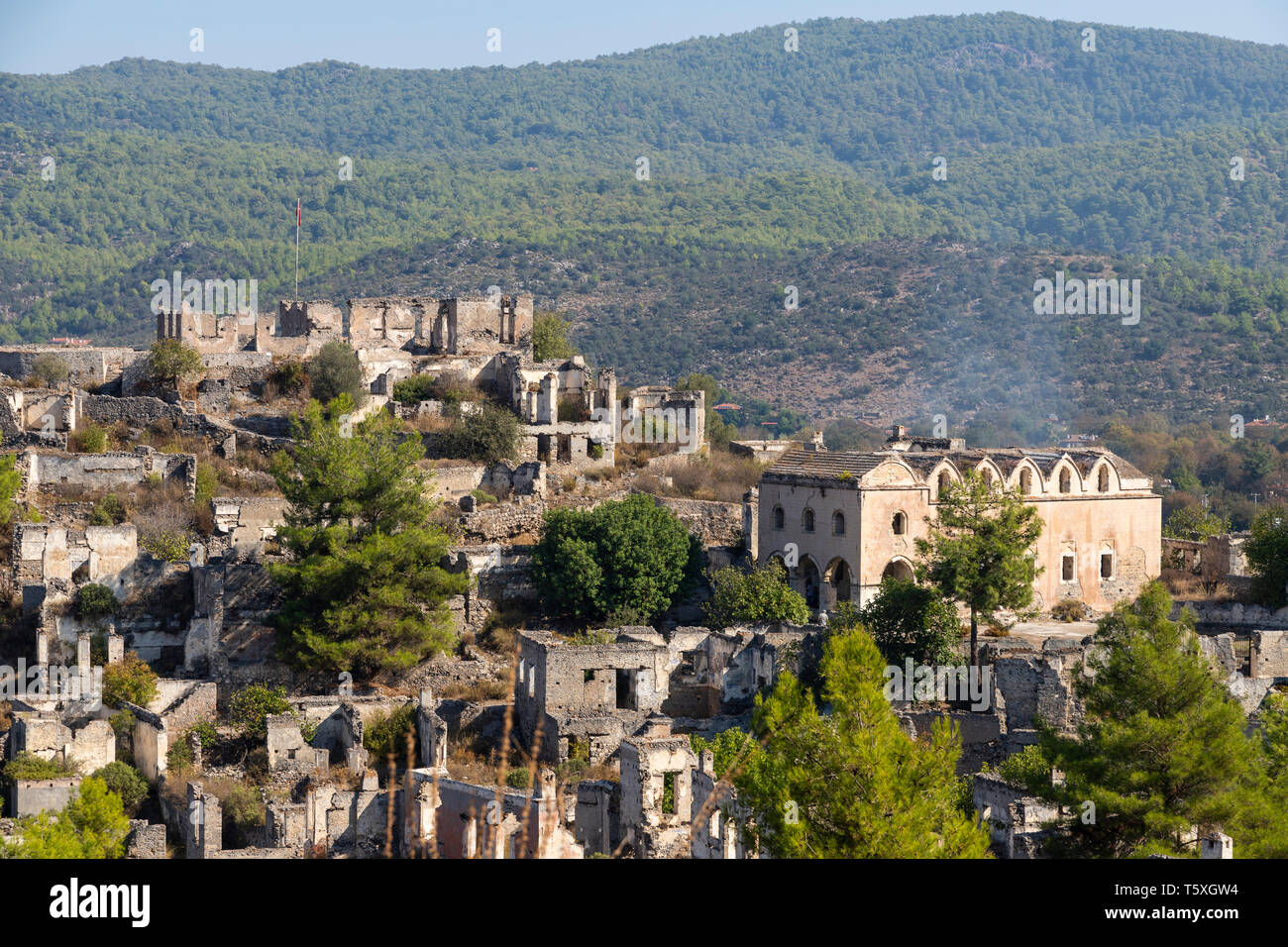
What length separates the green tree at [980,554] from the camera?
35906 millimetres

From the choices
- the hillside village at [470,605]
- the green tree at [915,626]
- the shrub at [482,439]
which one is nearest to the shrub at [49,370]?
the hillside village at [470,605]

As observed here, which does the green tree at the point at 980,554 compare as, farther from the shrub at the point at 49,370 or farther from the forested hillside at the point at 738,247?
the forested hillside at the point at 738,247

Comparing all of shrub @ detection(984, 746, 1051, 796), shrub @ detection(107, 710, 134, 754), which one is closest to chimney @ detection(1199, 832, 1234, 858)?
shrub @ detection(984, 746, 1051, 796)

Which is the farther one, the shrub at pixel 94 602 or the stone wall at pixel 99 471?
the stone wall at pixel 99 471

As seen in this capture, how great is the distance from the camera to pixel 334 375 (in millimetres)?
48312

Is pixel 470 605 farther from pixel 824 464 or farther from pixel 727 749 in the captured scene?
pixel 727 749

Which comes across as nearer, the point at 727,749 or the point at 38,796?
the point at 727,749

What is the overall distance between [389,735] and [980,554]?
12.1 metres

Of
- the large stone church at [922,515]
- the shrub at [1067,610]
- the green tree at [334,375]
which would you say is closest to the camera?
the large stone church at [922,515]

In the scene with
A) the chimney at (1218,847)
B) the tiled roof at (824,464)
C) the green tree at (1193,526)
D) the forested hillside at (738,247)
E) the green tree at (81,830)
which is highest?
the forested hillside at (738,247)

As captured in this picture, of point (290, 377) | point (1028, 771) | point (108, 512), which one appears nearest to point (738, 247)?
point (290, 377)

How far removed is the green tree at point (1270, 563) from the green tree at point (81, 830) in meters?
24.6

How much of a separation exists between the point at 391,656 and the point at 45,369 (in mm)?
18600
